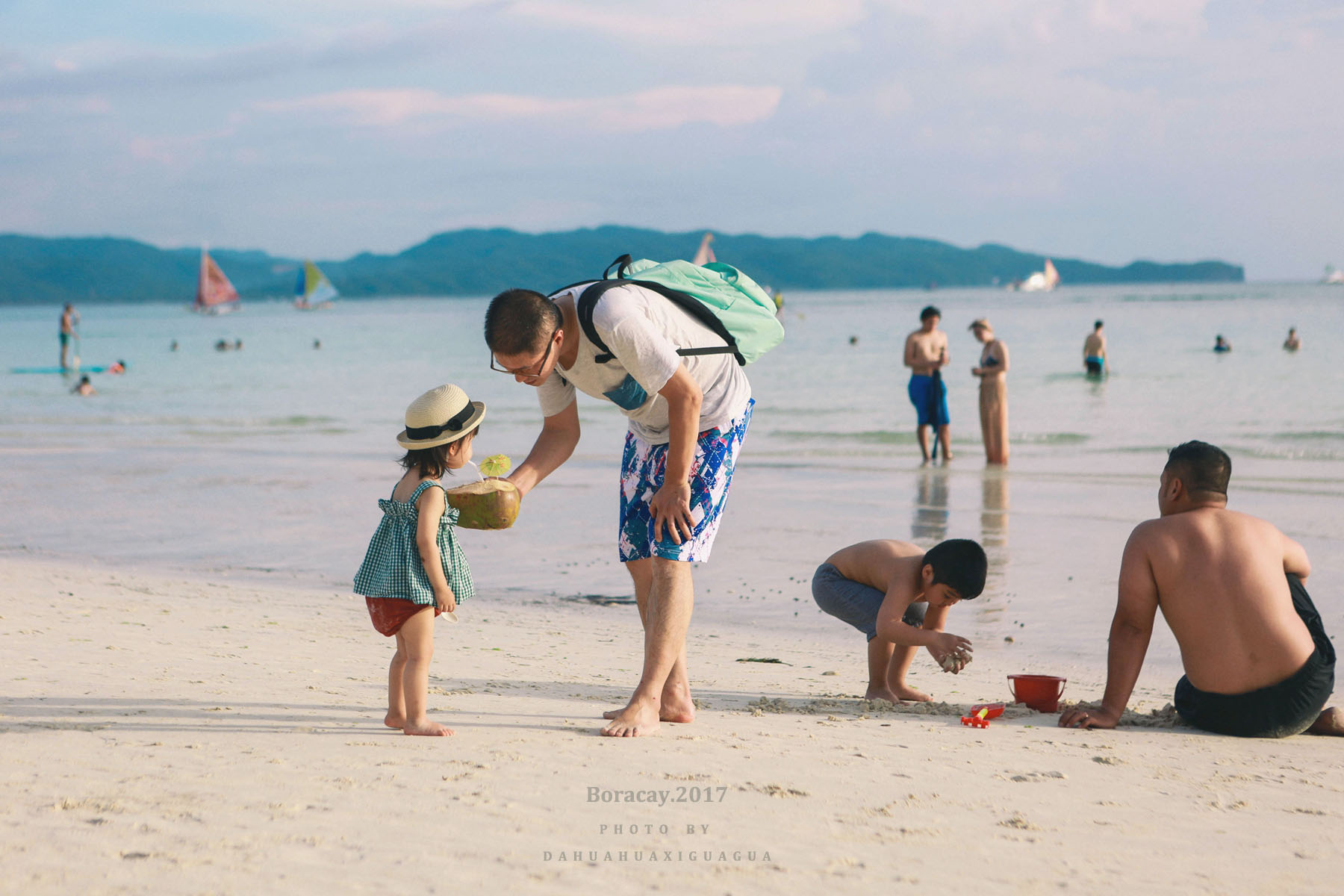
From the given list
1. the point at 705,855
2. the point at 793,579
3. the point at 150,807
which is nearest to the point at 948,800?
the point at 705,855

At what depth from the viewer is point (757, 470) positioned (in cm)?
Result: 1294

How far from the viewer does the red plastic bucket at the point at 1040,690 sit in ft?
14.0

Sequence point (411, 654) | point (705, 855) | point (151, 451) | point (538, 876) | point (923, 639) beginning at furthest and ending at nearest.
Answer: point (151, 451), point (923, 639), point (411, 654), point (705, 855), point (538, 876)

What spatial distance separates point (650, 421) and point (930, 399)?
950cm

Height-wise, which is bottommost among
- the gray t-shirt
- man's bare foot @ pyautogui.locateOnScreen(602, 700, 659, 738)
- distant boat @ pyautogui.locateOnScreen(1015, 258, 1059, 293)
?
man's bare foot @ pyautogui.locateOnScreen(602, 700, 659, 738)

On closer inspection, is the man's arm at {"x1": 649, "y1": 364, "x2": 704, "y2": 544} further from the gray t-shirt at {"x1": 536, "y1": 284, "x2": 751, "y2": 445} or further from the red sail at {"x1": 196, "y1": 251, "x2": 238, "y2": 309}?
the red sail at {"x1": 196, "y1": 251, "x2": 238, "y2": 309}

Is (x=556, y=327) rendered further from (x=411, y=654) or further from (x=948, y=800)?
(x=948, y=800)

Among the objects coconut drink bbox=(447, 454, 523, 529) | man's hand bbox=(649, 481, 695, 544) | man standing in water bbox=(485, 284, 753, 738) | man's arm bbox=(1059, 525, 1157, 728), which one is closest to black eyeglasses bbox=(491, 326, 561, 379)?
man standing in water bbox=(485, 284, 753, 738)

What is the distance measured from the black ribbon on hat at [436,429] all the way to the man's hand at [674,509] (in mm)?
625

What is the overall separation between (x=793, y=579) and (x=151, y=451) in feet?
35.1

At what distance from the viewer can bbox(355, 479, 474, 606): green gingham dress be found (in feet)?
11.6

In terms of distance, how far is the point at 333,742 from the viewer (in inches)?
136

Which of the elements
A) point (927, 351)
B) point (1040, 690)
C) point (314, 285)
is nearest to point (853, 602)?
point (1040, 690)

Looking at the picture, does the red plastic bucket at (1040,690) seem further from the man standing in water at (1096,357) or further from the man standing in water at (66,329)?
the man standing in water at (66,329)
